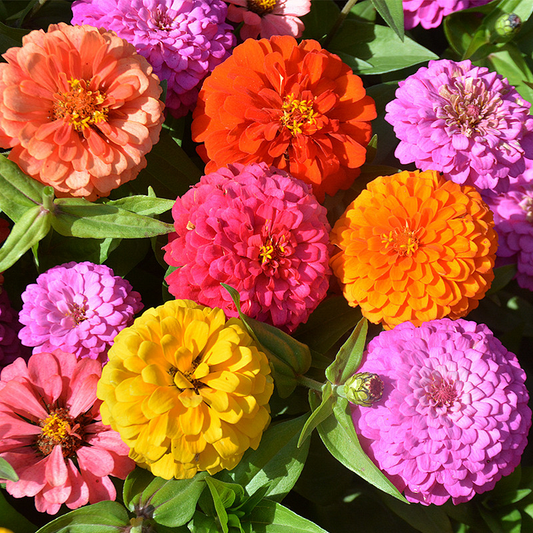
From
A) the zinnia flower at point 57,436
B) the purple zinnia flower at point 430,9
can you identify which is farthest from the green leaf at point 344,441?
the purple zinnia flower at point 430,9

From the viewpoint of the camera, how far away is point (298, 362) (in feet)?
2.41

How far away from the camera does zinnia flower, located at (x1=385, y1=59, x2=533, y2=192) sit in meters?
0.77

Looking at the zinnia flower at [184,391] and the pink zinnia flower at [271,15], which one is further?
the pink zinnia flower at [271,15]

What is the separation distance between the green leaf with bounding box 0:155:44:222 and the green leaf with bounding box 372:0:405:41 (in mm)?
560

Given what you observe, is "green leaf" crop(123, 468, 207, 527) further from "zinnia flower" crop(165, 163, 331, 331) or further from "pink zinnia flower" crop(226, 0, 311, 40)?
"pink zinnia flower" crop(226, 0, 311, 40)

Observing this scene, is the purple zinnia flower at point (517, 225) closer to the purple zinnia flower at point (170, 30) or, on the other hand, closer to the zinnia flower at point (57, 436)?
the purple zinnia flower at point (170, 30)

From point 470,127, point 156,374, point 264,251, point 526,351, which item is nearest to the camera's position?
point 156,374

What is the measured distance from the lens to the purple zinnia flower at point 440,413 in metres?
0.65

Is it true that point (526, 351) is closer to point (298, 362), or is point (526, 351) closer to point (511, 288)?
point (511, 288)

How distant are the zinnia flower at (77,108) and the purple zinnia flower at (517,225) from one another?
2.19 feet

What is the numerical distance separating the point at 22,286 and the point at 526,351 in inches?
38.3

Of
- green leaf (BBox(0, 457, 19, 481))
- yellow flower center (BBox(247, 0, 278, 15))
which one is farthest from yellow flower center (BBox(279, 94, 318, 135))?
green leaf (BBox(0, 457, 19, 481))

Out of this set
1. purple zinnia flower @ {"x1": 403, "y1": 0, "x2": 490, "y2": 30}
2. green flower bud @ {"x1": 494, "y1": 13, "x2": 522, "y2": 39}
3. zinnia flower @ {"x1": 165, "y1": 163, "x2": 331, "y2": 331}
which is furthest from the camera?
purple zinnia flower @ {"x1": 403, "y1": 0, "x2": 490, "y2": 30}

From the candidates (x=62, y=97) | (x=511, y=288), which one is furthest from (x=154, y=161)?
(x=511, y=288)
